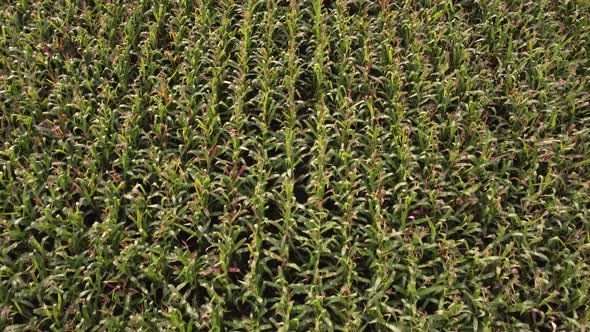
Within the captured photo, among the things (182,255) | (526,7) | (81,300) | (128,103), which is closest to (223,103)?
(128,103)

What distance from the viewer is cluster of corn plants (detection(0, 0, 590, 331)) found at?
272 cm

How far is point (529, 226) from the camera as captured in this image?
2969 mm

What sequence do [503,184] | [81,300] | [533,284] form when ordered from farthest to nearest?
[503,184] → [533,284] → [81,300]

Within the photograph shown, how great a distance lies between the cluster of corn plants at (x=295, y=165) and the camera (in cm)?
272

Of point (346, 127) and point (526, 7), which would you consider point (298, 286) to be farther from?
point (526, 7)

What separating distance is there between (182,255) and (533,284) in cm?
155

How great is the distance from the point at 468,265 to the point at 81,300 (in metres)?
1.66

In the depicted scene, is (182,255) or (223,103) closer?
(182,255)

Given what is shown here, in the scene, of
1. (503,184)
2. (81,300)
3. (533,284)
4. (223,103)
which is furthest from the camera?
(223,103)

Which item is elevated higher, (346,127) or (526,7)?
(526,7)

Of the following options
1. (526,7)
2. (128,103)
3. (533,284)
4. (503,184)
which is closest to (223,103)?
(128,103)

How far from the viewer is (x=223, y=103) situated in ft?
11.2

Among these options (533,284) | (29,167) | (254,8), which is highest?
(254,8)

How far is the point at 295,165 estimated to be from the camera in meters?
3.16
